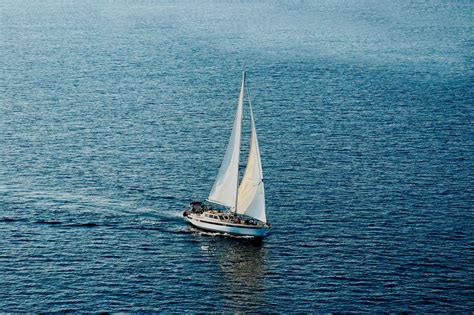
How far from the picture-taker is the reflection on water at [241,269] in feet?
423

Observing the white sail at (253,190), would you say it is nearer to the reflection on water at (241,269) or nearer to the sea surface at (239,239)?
the sea surface at (239,239)

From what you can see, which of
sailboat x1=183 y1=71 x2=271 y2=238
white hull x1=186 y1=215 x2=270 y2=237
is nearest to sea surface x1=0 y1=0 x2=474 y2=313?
white hull x1=186 y1=215 x2=270 y2=237

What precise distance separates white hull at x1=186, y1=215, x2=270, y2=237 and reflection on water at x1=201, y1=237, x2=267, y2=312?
4.24 feet

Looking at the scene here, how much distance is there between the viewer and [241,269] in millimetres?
138750

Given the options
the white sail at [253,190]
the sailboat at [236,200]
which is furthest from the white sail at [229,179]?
the white sail at [253,190]

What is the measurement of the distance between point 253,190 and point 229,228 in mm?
8573

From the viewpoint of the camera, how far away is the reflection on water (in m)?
129

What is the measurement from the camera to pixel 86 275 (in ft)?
441

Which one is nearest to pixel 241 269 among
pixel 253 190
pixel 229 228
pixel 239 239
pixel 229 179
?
pixel 239 239

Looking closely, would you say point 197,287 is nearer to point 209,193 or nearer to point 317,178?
point 209,193

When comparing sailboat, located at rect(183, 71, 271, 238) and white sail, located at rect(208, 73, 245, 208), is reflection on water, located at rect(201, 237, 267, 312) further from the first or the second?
white sail, located at rect(208, 73, 245, 208)

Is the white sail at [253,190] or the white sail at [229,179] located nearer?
the white sail at [253,190]

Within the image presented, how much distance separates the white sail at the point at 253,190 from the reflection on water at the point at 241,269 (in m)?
6.24

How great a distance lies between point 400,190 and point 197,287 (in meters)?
54.9
